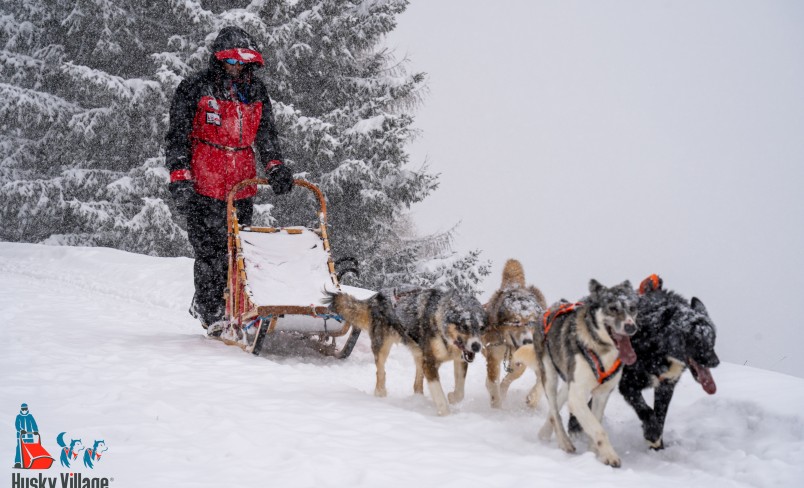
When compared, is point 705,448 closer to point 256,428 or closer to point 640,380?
point 640,380

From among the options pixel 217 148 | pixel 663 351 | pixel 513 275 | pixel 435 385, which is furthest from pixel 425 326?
pixel 217 148

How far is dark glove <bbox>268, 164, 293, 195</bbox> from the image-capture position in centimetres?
652

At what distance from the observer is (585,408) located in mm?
3775

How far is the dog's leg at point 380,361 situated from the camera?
529 centimetres

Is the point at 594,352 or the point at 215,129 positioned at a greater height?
the point at 215,129

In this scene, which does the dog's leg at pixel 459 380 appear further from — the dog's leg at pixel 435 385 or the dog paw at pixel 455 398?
the dog's leg at pixel 435 385

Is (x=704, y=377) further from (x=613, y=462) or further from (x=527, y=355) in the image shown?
(x=527, y=355)

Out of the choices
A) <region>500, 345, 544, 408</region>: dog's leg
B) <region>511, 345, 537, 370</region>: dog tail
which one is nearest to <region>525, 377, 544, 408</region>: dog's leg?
<region>500, 345, 544, 408</region>: dog's leg

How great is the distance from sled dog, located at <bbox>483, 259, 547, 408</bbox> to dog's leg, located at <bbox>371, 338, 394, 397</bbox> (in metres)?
0.87

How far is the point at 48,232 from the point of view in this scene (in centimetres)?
1766

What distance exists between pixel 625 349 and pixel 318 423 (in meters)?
1.92

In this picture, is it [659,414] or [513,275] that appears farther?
[513,275]

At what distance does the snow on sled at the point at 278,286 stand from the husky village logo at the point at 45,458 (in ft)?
8.61

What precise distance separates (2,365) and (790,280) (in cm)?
6560
